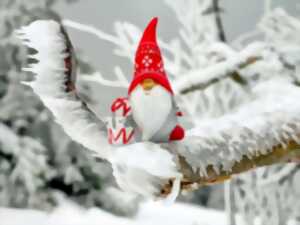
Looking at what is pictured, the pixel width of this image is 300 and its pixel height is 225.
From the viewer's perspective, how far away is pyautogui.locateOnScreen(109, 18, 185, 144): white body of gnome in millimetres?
432

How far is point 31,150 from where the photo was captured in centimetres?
397

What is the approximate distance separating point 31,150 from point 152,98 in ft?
11.9

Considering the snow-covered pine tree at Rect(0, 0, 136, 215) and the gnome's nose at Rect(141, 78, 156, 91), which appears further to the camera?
the snow-covered pine tree at Rect(0, 0, 136, 215)

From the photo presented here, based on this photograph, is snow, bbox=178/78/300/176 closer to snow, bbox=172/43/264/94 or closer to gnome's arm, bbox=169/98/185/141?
gnome's arm, bbox=169/98/185/141

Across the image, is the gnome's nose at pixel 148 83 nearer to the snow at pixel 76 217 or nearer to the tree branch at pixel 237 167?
the tree branch at pixel 237 167

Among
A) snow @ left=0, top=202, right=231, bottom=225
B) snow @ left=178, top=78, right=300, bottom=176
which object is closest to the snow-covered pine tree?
snow @ left=0, top=202, right=231, bottom=225

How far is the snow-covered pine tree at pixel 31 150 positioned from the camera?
3941mm

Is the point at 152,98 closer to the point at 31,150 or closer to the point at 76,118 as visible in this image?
the point at 76,118

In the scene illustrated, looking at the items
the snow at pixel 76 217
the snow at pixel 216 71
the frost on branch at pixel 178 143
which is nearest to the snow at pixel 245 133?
the frost on branch at pixel 178 143

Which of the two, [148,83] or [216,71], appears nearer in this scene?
[148,83]

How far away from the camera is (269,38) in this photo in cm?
183

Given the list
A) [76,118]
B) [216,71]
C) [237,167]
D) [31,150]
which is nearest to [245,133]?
[237,167]

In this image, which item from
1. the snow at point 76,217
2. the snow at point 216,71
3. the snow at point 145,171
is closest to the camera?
the snow at point 145,171

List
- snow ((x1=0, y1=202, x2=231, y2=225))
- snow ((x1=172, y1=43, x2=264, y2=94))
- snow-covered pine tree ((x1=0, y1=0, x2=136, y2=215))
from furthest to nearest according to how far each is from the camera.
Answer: snow-covered pine tree ((x1=0, y1=0, x2=136, y2=215)) → snow ((x1=0, y1=202, x2=231, y2=225)) → snow ((x1=172, y1=43, x2=264, y2=94))
